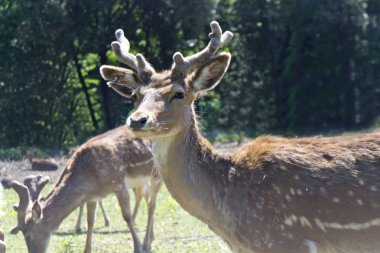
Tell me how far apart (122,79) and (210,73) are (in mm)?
886

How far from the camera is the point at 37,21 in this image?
27688 mm

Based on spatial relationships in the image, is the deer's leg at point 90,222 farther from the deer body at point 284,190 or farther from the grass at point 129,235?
the deer body at point 284,190

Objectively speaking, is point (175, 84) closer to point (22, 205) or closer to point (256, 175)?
point (256, 175)

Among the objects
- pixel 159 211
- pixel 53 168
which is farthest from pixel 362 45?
pixel 159 211

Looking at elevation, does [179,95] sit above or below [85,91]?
above

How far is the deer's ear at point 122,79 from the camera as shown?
864 centimetres

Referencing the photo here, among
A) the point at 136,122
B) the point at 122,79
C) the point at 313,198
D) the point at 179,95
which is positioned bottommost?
the point at 313,198

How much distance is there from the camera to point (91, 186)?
13.0m

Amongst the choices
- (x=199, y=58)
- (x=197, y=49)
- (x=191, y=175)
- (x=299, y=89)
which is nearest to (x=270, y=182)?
(x=191, y=175)

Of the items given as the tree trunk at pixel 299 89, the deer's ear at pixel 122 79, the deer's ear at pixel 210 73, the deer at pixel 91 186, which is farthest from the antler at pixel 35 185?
the tree trunk at pixel 299 89

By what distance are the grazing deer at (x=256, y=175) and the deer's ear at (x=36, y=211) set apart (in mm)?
3605

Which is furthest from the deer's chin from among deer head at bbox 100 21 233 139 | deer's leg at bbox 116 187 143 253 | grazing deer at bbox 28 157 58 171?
grazing deer at bbox 28 157 58 171

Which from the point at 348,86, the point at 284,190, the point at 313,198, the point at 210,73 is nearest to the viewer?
the point at 313,198

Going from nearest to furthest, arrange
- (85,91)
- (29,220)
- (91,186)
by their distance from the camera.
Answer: (29,220) → (91,186) → (85,91)
